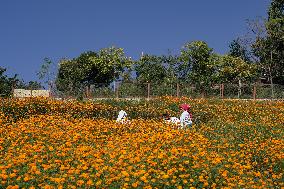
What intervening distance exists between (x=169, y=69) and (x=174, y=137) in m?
37.2

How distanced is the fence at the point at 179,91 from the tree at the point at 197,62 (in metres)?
5.67

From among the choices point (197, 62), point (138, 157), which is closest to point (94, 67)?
point (197, 62)

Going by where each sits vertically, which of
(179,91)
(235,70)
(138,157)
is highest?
(235,70)

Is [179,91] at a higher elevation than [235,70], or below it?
below

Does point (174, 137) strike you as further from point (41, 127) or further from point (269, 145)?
point (41, 127)

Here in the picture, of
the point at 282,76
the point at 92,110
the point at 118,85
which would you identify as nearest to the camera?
the point at 92,110

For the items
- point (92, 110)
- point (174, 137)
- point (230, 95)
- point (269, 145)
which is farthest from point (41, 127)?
point (230, 95)

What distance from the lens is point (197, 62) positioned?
4806 cm

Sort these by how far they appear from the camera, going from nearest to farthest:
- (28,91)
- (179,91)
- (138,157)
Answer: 1. (138,157)
2. (28,91)
3. (179,91)

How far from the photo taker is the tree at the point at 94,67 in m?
53.8

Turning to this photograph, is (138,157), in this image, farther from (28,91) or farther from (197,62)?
(197,62)

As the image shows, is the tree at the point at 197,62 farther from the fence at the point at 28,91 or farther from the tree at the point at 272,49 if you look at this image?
the fence at the point at 28,91

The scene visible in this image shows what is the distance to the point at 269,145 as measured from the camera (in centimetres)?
1273

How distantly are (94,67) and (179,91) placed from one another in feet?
67.5
